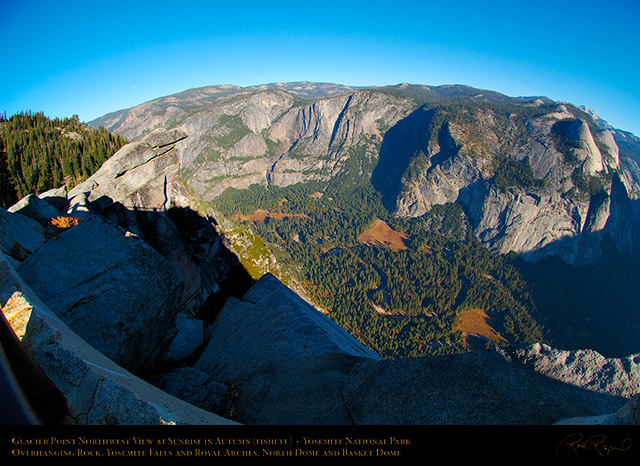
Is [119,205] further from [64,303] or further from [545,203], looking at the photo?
[545,203]

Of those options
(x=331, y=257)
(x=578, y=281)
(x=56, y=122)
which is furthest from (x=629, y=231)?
(x=56, y=122)

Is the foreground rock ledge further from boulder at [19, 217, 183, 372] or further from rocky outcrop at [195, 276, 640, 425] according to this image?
rocky outcrop at [195, 276, 640, 425]

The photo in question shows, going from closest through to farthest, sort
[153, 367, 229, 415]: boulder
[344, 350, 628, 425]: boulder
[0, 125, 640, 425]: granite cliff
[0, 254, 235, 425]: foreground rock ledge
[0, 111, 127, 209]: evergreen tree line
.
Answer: [0, 254, 235, 425]: foreground rock ledge < [0, 125, 640, 425]: granite cliff < [344, 350, 628, 425]: boulder < [153, 367, 229, 415]: boulder < [0, 111, 127, 209]: evergreen tree line

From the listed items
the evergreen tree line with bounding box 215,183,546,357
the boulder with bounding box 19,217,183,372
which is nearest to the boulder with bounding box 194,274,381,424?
the boulder with bounding box 19,217,183,372

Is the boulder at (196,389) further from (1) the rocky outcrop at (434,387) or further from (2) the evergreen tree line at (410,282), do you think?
(2) the evergreen tree line at (410,282)

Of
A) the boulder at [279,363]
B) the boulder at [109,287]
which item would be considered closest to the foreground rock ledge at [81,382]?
the boulder at [109,287]

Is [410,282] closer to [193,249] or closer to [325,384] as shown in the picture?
[193,249]

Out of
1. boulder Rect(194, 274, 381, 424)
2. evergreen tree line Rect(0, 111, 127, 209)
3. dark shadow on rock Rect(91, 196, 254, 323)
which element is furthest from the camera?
evergreen tree line Rect(0, 111, 127, 209)
